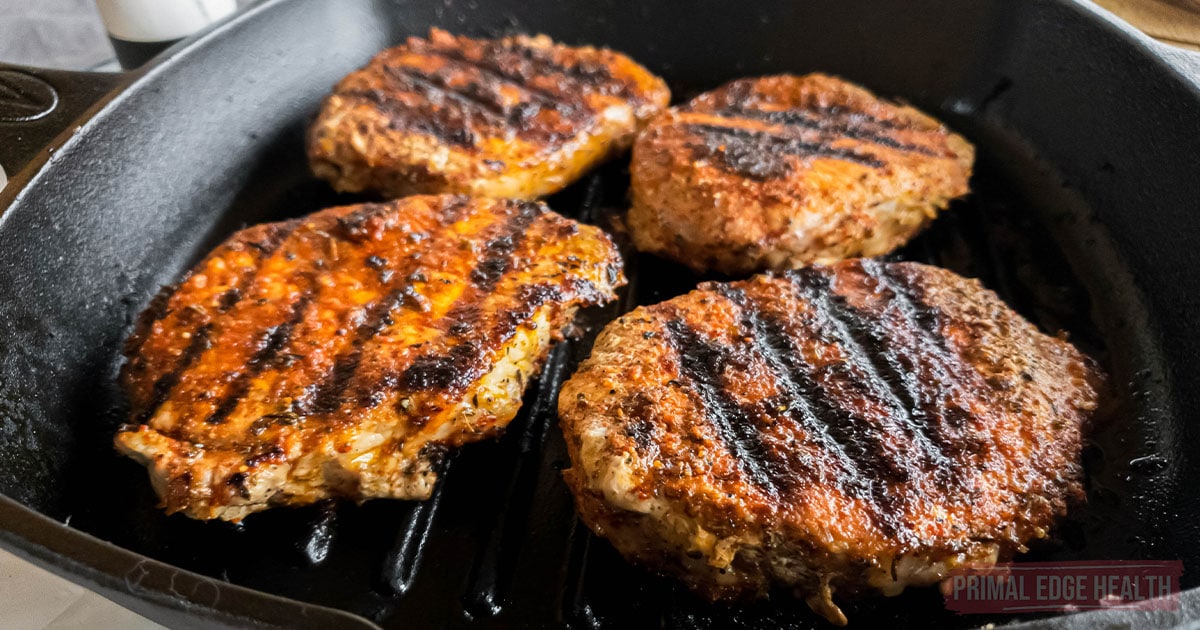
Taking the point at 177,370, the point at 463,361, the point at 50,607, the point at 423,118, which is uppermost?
the point at 423,118

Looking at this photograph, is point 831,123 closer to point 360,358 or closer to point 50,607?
point 360,358

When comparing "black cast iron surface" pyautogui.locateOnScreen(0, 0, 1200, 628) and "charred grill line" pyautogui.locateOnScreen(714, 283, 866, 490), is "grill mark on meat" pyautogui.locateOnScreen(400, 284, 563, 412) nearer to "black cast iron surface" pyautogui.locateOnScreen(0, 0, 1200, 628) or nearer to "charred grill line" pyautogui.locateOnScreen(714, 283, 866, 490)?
"black cast iron surface" pyautogui.locateOnScreen(0, 0, 1200, 628)

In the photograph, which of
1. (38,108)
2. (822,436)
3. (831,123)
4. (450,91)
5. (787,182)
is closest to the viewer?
(822,436)

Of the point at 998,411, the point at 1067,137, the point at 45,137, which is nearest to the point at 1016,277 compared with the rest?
the point at 1067,137

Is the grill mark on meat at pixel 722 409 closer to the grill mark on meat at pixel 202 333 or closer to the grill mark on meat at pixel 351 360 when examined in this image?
the grill mark on meat at pixel 351 360

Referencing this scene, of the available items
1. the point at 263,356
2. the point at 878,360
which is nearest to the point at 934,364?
the point at 878,360

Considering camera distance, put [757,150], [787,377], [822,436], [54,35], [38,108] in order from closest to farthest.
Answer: [822,436] → [787,377] → [38,108] → [757,150] → [54,35]
